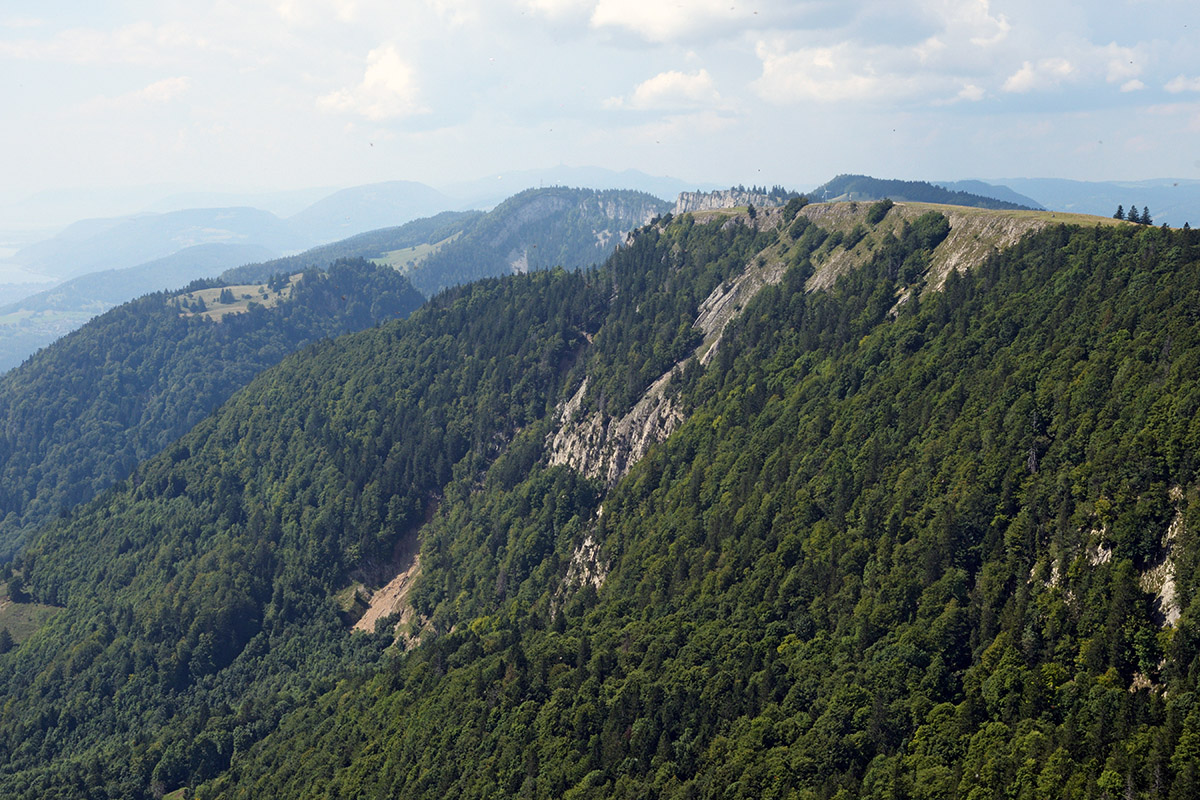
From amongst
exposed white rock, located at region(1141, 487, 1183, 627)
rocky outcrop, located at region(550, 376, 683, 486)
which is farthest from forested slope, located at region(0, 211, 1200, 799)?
rocky outcrop, located at region(550, 376, 683, 486)

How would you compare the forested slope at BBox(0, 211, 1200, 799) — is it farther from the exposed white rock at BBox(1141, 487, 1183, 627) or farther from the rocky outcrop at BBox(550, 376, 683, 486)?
the rocky outcrop at BBox(550, 376, 683, 486)

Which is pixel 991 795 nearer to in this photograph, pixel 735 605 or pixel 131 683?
pixel 735 605

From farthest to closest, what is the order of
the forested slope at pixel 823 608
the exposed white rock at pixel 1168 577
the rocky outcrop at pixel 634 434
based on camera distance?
the rocky outcrop at pixel 634 434 < the forested slope at pixel 823 608 < the exposed white rock at pixel 1168 577

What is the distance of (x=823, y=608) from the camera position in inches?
4232

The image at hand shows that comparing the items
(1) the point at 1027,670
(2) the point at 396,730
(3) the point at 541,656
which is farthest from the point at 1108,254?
(2) the point at 396,730

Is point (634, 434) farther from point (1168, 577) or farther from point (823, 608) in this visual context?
point (1168, 577)

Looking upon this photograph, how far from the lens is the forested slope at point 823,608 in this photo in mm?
75375

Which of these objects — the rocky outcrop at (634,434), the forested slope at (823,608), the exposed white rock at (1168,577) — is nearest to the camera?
the exposed white rock at (1168,577)

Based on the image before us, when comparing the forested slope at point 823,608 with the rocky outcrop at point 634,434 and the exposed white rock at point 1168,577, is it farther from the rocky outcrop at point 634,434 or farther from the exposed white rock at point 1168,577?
the rocky outcrop at point 634,434

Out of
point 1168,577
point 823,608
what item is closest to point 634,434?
point 823,608

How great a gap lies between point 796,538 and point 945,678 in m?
39.4

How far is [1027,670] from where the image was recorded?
253 feet

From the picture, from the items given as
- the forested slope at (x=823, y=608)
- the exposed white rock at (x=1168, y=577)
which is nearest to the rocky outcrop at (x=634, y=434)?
the forested slope at (x=823, y=608)

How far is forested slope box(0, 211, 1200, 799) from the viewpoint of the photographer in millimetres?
75375
